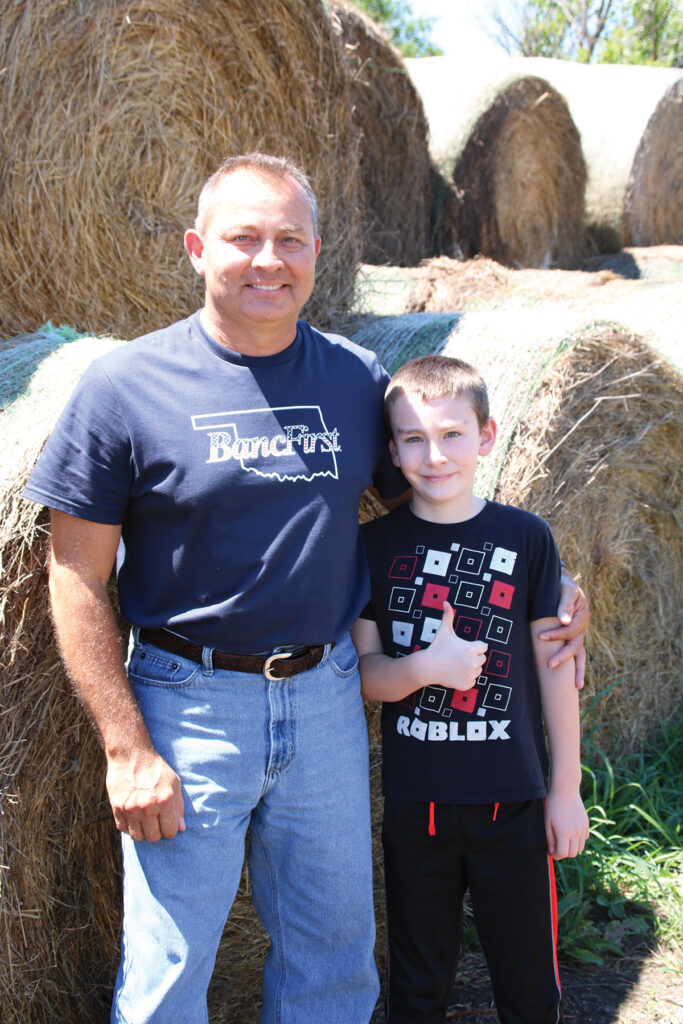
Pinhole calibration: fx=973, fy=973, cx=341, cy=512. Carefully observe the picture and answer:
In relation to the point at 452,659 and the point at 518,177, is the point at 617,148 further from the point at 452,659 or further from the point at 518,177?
the point at 452,659

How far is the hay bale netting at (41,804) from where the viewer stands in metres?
1.98

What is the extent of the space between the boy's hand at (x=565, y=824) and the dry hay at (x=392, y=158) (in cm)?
372

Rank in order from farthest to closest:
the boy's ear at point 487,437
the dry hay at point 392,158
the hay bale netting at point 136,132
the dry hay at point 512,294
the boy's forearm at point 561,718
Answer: the dry hay at point 392,158
the dry hay at point 512,294
the hay bale netting at point 136,132
the boy's ear at point 487,437
the boy's forearm at point 561,718

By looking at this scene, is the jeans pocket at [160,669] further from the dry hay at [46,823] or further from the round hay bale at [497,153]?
the round hay bale at [497,153]

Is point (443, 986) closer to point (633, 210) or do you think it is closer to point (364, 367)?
point (364, 367)

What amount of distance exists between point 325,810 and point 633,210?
5.71 metres

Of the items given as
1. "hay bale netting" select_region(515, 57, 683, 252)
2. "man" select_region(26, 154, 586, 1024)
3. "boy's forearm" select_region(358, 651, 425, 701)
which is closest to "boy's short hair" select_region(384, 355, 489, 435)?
"man" select_region(26, 154, 586, 1024)

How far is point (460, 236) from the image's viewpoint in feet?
18.8

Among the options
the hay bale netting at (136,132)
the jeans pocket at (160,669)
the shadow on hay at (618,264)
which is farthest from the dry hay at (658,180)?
the jeans pocket at (160,669)

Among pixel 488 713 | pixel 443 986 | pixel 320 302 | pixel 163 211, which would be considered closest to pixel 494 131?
pixel 320 302

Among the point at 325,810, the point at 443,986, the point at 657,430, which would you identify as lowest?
the point at 443,986

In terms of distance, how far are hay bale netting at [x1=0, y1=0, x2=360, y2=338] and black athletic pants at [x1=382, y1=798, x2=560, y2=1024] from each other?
2065 mm

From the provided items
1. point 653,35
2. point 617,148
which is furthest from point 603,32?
point 617,148

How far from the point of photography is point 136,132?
11.2ft
